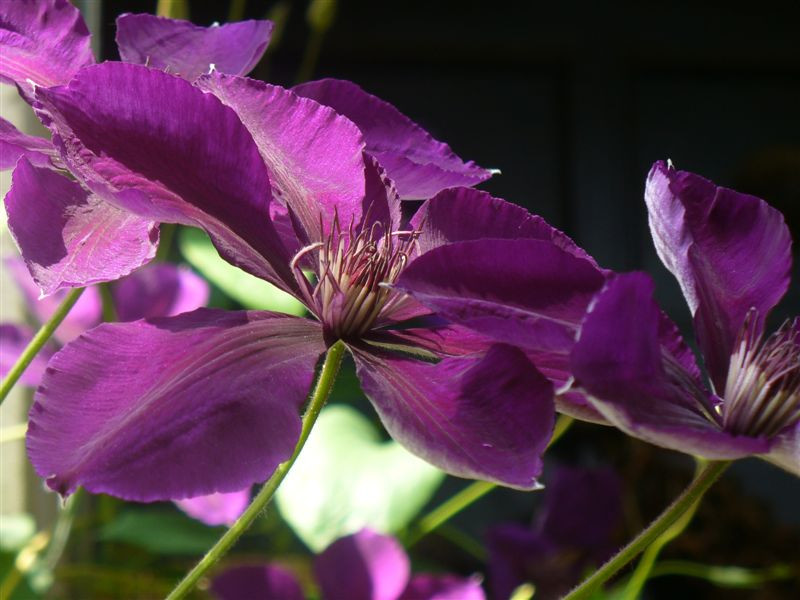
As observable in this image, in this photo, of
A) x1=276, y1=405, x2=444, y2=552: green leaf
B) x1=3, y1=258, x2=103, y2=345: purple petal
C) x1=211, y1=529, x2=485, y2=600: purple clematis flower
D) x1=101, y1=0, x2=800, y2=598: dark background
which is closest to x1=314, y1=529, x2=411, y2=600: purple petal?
x1=211, y1=529, x2=485, y2=600: purple clematis flower

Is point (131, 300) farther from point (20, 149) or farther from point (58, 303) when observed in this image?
point (20, 149)

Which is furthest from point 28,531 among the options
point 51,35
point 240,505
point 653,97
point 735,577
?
point 653,97

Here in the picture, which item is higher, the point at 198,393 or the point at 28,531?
the point at 198,393

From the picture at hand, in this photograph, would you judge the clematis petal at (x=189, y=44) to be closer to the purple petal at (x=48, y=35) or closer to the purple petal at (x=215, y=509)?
the purple petal at (x=48, y=35)

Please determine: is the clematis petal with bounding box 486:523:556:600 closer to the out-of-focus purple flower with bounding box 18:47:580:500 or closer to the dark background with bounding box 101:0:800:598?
the out-of-focus purple flower with bounding box 18:47:580:500

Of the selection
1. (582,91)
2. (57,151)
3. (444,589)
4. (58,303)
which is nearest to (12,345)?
(58,303)

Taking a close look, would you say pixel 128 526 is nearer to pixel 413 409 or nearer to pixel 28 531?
pixel 28 531

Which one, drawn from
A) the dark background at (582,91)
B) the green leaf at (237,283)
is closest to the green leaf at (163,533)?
the green leaf at (237,283)
